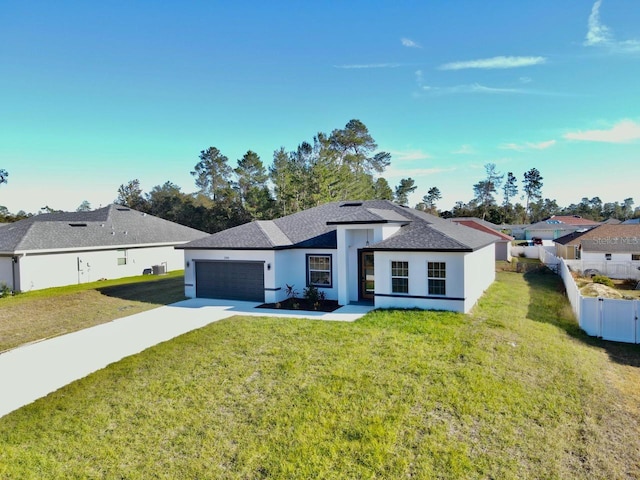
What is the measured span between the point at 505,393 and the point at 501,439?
66.1 inches

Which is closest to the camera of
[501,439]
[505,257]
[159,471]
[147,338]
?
[159,471]

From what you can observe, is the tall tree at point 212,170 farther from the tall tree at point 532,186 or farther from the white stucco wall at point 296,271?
the tall tree at point 532,186

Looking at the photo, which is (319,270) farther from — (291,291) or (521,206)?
(521,206)

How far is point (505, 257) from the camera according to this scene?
35000 mm

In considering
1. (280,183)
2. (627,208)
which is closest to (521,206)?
(627,208)

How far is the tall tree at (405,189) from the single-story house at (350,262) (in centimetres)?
5791

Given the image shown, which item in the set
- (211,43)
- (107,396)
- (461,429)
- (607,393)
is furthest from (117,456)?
(211,43)

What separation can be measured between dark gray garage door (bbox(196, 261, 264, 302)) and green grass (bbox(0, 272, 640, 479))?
19.3 feet

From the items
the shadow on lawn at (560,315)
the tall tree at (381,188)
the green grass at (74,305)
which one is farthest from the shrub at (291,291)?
the tall tree at (381,188)

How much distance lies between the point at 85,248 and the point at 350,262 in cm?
1822

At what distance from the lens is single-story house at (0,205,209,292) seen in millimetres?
20938

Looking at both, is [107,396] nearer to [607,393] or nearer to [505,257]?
[607,393]

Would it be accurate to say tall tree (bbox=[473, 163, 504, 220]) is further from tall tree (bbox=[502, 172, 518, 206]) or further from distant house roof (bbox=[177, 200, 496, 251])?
distant house roof (bbox=[177, 200, 496, 251])

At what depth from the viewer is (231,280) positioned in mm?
17391
